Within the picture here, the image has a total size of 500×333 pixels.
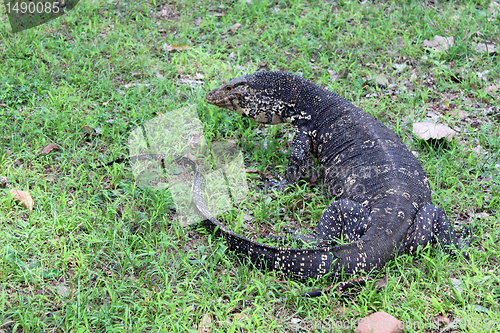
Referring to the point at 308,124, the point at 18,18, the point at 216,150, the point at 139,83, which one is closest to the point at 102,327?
the point at 216,150

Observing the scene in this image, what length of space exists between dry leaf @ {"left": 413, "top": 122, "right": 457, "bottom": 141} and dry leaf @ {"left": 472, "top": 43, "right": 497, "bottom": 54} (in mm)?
2201

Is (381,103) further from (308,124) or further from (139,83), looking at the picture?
(139,83)

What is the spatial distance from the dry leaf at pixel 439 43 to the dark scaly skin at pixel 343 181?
2686 millimetres

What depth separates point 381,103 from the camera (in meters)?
5.71

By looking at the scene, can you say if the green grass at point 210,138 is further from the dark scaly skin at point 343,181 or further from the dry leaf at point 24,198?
the dark scaly skin at point 343,181

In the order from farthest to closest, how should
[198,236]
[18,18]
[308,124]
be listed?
[18,18], [308,124], [198,236]

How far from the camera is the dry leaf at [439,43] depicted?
21.4ft

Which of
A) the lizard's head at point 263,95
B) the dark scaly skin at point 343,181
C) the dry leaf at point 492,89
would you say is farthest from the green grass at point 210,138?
the lizard's head at point 263,95

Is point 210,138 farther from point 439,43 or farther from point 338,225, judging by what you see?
point 439,43

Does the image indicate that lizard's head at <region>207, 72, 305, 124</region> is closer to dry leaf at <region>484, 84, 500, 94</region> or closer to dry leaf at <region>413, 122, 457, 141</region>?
dry leaf at <region>413, 122, 457, 141</region>

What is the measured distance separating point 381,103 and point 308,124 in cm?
140

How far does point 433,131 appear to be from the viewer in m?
5.01

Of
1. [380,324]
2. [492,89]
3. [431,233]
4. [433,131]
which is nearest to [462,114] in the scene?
[492,89]

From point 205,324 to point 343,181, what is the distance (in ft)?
6.82
